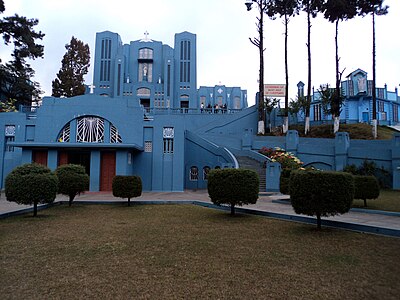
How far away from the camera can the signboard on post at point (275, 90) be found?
111 feet

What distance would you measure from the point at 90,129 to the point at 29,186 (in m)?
11.6

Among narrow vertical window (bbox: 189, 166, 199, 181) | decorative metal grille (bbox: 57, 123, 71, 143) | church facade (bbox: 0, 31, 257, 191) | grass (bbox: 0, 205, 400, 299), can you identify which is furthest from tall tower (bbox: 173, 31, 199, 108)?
grass (bbox: 0, 205, 400, 299)

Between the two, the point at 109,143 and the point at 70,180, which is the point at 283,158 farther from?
the point at 70,180

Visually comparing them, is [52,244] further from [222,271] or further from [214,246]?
[222,271]

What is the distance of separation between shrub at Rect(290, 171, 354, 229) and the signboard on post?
89.1 ft

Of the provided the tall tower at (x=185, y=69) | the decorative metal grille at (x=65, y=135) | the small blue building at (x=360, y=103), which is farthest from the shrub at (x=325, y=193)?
the tall tower at (x=185, y=69)

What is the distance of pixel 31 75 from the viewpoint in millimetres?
35812

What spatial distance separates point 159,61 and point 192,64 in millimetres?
4286

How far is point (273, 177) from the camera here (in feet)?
64.2

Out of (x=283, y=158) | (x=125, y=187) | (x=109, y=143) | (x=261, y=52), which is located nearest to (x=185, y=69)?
(x=261, y=52)

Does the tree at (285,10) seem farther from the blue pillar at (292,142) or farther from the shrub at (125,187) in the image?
the shrub at (125,187)

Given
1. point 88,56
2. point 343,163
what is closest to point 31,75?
point 88,56

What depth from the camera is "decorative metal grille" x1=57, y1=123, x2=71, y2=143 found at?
21172 millimetres

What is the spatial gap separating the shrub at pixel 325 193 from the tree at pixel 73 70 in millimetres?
33971
